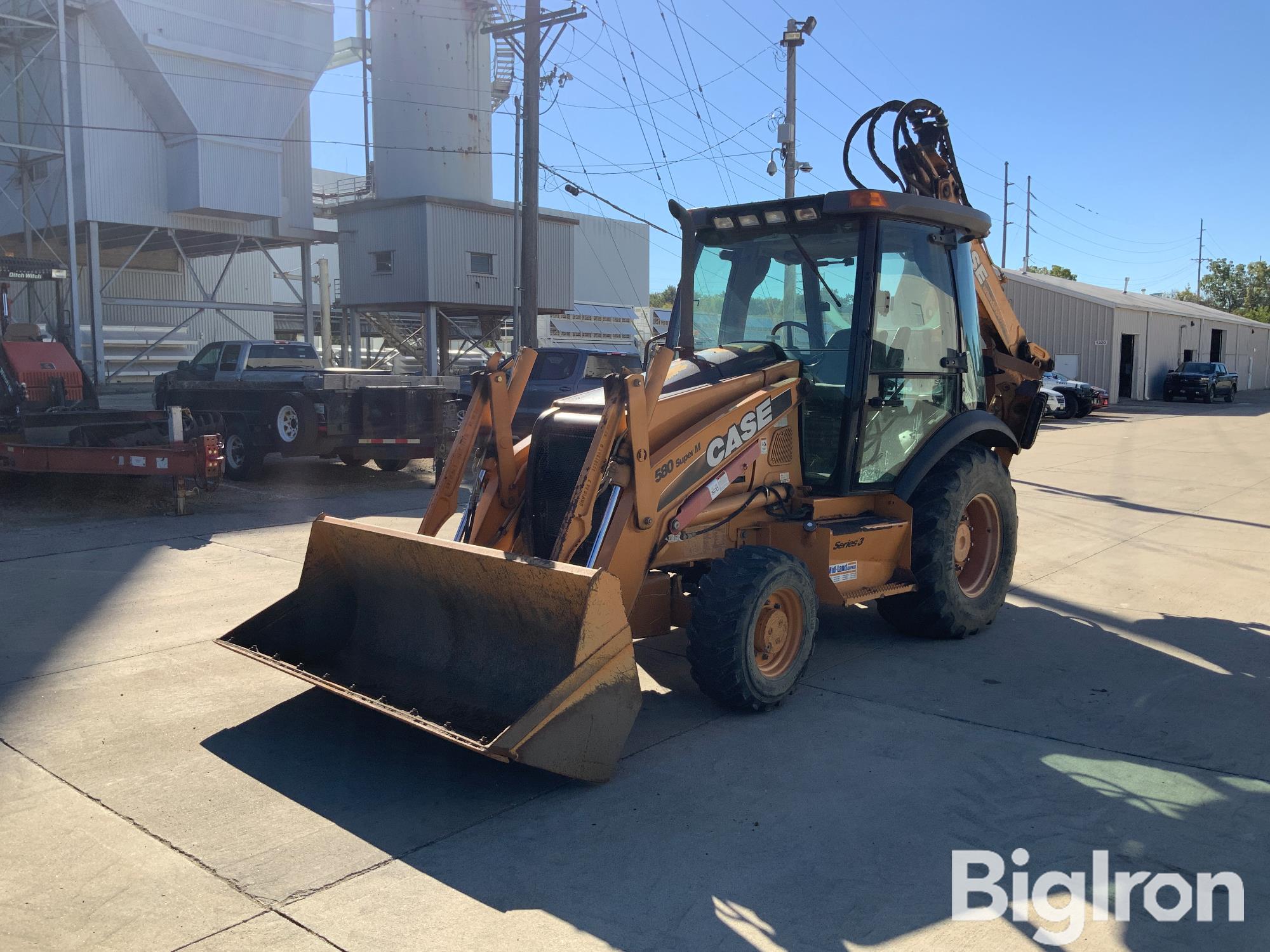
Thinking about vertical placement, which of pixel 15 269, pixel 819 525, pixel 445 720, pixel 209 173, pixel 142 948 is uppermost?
pixel 209 173

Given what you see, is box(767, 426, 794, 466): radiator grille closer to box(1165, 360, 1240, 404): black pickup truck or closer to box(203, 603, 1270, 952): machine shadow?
box(203, 603, 1270, 952): machine shadow

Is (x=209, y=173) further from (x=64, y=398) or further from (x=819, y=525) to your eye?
(x=819, y=525)

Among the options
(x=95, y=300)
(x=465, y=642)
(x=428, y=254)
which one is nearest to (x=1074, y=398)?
(x=428, y=254)

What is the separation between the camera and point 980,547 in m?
7.32

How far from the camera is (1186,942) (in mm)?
3408

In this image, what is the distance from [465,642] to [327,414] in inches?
379

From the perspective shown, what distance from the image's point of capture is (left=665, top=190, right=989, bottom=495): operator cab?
6.16 meters

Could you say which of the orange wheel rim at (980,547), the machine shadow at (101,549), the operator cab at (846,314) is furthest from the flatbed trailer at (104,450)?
the orange wheel rim at (980,547)

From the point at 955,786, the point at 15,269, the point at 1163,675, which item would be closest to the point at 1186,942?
the point at 955,786

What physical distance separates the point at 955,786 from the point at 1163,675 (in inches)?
95.3

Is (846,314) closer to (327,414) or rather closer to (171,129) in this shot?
(327,414)

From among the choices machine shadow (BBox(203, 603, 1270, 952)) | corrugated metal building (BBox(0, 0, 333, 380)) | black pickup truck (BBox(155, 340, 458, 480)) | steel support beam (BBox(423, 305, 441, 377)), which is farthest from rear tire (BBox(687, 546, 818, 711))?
steel support beam (BBox(423, 305, 441, 377))

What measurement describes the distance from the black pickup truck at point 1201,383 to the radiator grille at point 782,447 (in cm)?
4328

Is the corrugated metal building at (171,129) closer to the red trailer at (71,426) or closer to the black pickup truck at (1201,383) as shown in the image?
the red trailer at (71,426)
